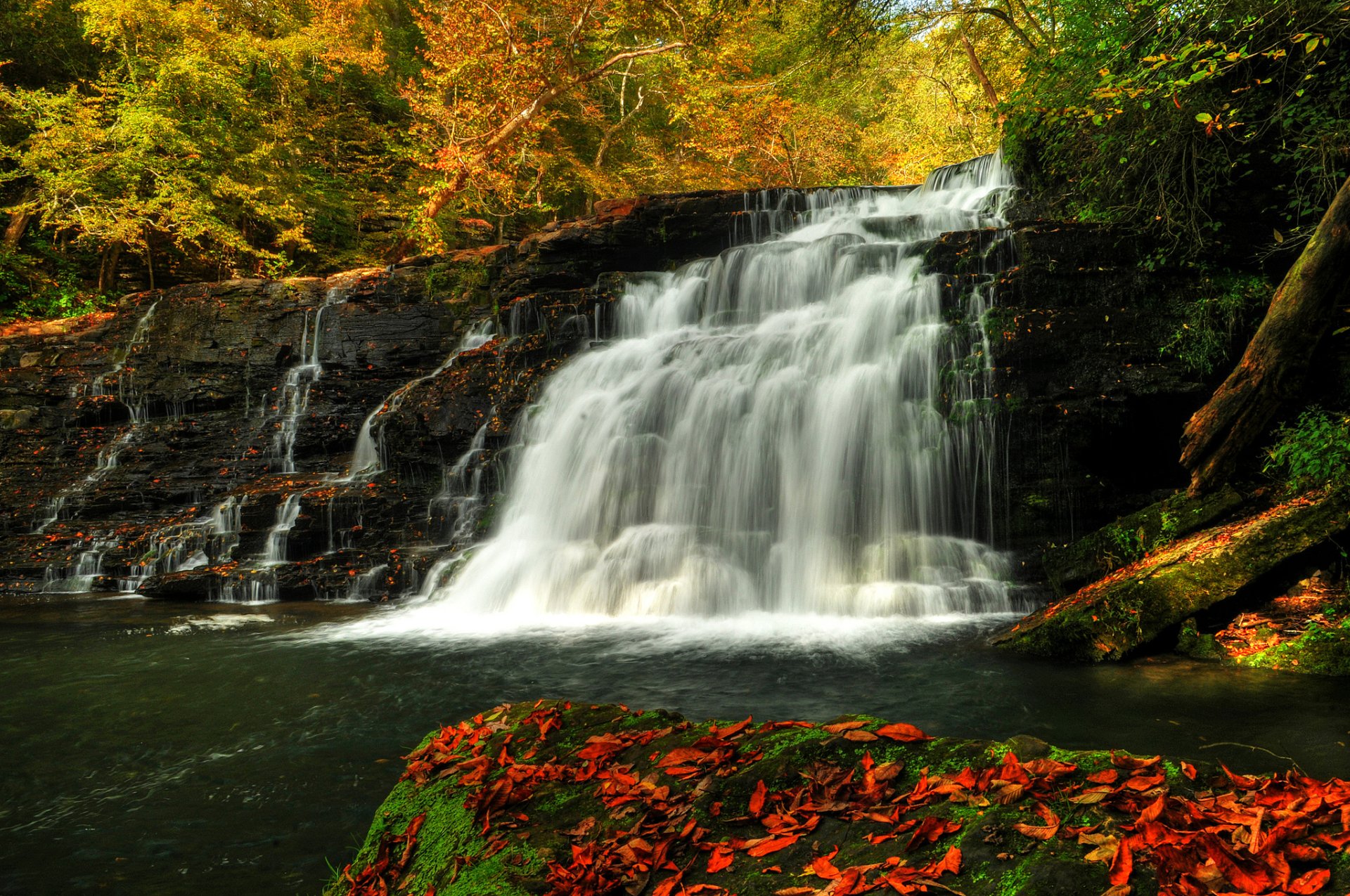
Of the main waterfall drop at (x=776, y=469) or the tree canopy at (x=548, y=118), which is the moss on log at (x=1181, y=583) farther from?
the tree canopy at (x=548, y=118)

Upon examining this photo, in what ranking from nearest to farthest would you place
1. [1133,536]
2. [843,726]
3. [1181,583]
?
[843,726] < [1181,583] < [1133,536]

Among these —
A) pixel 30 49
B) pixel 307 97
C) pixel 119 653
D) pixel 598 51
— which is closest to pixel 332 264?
pixel 307 97

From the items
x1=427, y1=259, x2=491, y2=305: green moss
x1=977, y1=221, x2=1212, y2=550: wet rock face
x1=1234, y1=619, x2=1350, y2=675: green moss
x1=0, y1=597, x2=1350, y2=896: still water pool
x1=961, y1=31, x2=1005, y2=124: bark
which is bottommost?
x1=0, y1=597, x2=1350, y2=896: still water pool

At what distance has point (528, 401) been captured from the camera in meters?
12.3

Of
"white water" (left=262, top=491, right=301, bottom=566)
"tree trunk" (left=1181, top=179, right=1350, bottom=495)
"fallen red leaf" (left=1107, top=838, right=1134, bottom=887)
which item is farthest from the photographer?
"white water" (left=262, top=491, right=301, bottom=566)

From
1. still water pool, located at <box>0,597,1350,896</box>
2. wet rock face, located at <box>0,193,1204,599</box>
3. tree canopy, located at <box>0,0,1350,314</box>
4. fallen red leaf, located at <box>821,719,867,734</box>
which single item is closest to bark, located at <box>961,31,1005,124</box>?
tree canopy, located at <box>0,0,1350,314</box>

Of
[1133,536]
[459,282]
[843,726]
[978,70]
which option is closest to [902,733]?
[843,726]

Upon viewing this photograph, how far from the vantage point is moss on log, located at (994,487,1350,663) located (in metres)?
5.57

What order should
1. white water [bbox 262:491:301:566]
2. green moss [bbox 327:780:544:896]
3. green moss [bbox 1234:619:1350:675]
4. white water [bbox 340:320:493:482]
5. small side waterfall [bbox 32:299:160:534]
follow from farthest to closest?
white water [bbox 340:320:493:482], small side waterfall [bbox 32:299:160:534], white water [bbox 262:491:301:566], green moss [bbox 1234:619:1350:675], green moss [bbox 327:780:544:896]

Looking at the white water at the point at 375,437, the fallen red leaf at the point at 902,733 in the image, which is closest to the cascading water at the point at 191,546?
the white water at the point at 375,437

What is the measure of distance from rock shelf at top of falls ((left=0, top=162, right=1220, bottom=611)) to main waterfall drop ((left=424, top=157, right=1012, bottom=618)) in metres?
0.06

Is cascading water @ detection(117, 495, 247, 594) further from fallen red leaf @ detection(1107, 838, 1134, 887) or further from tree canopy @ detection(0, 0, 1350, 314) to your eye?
fallen red leaf @ detection(1107, 838, 1134, 887)

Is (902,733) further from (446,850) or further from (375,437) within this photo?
(375,437)

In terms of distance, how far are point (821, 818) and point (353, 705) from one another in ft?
14.3
